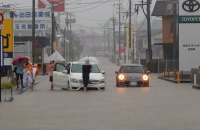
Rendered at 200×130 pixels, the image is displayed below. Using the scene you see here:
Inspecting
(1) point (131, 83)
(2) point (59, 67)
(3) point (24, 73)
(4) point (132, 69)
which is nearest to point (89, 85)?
(2) point (59, 67)

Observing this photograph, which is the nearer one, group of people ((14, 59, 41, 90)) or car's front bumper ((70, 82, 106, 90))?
car's front bumper ((70, 82, 106, 90))

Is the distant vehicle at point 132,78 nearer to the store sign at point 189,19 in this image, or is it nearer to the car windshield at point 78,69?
the car windshield at point 78,69

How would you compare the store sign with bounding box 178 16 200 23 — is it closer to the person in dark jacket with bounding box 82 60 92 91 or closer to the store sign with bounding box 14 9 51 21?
the person in dark jacket with bounding box 82 60 92 91

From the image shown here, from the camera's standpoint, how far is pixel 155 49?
114m

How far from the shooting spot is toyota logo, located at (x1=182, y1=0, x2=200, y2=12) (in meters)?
42.1

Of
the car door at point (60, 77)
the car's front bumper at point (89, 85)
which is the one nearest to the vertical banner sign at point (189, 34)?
the car door at point (60, 77)

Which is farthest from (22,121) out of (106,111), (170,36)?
(170,36)

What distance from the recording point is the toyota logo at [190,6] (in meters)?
42.1

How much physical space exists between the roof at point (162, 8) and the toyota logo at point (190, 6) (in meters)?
30.5

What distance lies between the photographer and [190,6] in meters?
42.1

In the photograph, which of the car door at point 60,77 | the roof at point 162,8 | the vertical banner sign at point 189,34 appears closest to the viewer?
the car door at point 60,77

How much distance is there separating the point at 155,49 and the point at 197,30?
7163 centimetres

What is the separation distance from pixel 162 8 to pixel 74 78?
46.1 m

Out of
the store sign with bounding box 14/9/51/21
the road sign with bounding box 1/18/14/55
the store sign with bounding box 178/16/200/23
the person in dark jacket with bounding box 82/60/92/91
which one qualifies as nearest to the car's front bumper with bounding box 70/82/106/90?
the person in dark jacket with bounding box 82/60/92/91
